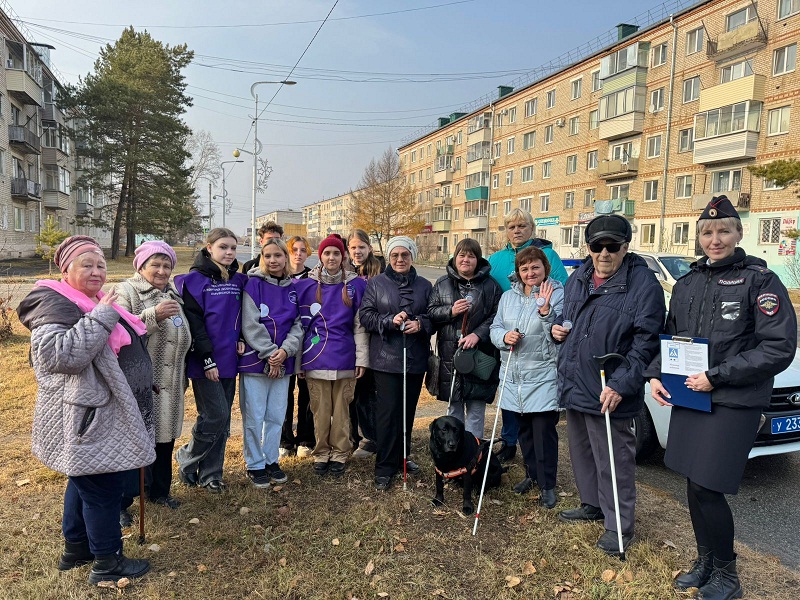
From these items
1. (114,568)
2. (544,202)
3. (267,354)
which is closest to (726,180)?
(544,202)

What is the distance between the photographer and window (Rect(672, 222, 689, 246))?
98.1 feet

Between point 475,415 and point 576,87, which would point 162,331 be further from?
point 576,87

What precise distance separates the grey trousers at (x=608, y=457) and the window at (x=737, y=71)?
30.4 meters

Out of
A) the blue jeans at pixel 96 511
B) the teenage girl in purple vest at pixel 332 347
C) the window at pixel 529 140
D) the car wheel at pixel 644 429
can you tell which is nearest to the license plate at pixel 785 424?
the car wheel at pixel 644 429

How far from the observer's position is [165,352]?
369 cm

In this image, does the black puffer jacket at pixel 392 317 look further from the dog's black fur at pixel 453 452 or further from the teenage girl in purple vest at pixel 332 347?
the dog's black fur at pixel 453 452

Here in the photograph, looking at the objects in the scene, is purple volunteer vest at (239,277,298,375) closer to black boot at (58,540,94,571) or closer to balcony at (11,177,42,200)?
black boot at (58,540,94,571)

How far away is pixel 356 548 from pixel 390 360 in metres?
1.44

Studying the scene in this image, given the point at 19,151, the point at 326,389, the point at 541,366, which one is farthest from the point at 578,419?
the point at 19,151

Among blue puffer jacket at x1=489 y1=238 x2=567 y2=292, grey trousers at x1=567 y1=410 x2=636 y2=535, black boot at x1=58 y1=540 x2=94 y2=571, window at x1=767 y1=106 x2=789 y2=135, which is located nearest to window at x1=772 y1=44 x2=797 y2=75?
window at x1=767 y1=106 x2=789 y2=135

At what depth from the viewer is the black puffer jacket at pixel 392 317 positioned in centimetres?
433

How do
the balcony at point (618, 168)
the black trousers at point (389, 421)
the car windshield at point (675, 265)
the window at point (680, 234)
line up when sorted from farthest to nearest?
the balcony at point (618, 168) → the window at point (680, 234) → the car windshield at point (675, 265) → the black trousers at point (389, 421)

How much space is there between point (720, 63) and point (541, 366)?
31417 millimetres

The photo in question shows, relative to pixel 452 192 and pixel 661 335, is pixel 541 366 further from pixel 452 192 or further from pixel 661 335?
pixel 452 192
